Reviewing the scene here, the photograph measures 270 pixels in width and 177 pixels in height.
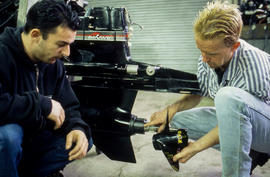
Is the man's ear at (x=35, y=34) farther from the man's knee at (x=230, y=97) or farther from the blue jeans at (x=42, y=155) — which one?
the man's knee at (x=230, y=97)

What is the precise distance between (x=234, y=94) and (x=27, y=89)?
0.96m

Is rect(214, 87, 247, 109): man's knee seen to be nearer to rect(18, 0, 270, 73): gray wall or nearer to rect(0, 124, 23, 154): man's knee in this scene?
rect(0, 124, 23, 154): man's knee

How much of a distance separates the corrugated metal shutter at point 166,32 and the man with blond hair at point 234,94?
3.30 metres

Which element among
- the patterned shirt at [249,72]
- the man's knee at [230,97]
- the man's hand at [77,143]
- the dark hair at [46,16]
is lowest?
the man's hand at [77,143]

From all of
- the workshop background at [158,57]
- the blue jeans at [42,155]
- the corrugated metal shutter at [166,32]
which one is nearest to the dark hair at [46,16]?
the blue jeans at [42,155]

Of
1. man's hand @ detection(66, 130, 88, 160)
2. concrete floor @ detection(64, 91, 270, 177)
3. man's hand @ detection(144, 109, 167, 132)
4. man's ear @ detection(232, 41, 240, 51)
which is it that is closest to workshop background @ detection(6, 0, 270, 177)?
concrete floor @ detection(64, 91, 270, 177)

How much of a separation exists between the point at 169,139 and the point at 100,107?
0.59 m

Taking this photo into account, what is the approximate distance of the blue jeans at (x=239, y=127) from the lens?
98 cm

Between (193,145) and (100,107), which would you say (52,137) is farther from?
(193,145)

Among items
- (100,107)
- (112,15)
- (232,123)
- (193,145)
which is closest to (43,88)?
(100,107)

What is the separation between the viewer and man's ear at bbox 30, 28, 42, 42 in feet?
3.39

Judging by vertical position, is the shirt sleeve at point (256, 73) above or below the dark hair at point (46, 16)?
below

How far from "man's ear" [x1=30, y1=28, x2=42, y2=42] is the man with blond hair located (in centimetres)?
76

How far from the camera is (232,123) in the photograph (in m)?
0.98
